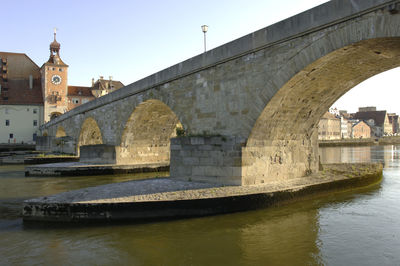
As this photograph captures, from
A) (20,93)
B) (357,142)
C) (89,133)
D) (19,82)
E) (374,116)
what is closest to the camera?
(89,133)

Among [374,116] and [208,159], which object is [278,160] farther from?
[374,116]

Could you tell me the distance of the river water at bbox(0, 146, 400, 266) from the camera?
6.01 m

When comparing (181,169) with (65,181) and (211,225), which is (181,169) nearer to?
(211,225)

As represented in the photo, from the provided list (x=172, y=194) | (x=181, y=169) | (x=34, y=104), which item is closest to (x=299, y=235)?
(x=172, y=194)

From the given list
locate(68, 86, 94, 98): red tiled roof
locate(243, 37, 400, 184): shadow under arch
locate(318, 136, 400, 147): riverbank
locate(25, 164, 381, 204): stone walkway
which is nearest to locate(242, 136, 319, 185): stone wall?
locate(243, 37, 400, 184): shadow under arch

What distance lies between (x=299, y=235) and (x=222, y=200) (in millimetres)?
2162

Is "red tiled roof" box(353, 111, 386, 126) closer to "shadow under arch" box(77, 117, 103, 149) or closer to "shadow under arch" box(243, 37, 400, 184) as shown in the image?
"shadow under arch" box(77, 117, 103, 149)

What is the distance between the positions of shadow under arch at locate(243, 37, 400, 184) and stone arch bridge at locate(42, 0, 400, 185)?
0.10 ft

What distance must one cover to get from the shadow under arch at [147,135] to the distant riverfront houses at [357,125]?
54615mm

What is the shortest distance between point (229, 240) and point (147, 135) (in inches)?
578

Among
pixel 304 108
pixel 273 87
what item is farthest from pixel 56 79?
pixel 273 87

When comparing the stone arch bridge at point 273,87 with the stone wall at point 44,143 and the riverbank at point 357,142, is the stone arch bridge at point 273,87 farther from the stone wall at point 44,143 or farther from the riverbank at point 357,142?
the riverbank at point 357,142

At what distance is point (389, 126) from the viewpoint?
9894 cm

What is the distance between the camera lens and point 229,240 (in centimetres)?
698
